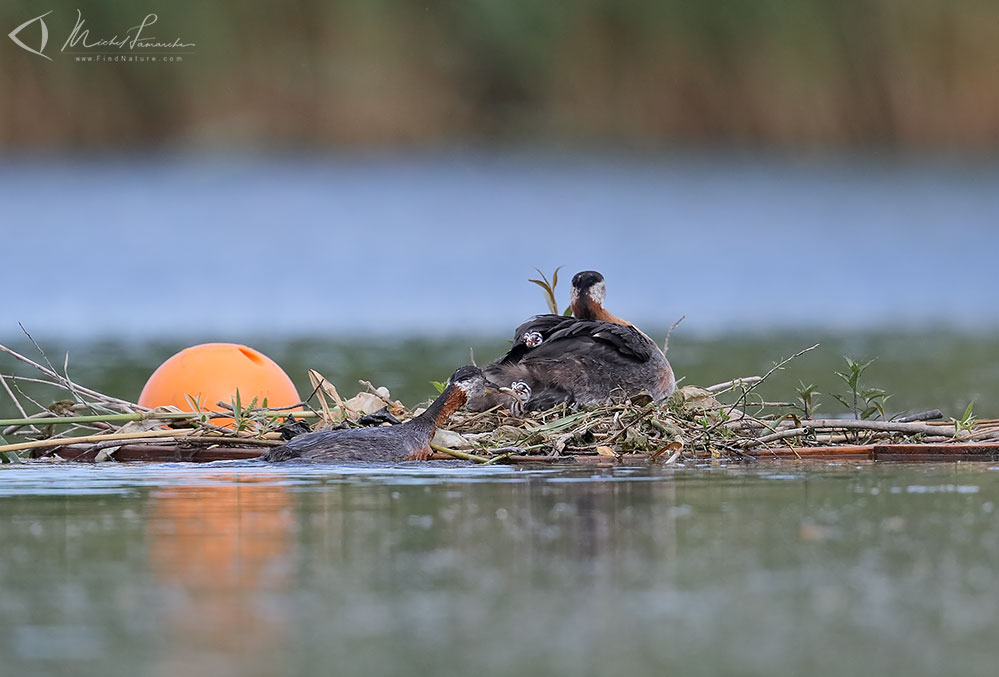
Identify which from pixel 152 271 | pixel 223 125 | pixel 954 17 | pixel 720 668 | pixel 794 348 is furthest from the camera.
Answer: pixel 223 125

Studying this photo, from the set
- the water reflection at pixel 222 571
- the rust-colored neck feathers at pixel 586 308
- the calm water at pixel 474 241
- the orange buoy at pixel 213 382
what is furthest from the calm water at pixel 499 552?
the calm water at pixel 474 241

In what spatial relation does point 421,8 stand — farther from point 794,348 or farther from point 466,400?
point 466,400

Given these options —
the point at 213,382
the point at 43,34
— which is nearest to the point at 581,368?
the point at 213,382

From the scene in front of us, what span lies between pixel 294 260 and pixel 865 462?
16972 mm

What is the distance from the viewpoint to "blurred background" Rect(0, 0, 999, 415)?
24.2 meters

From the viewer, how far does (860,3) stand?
2659cm

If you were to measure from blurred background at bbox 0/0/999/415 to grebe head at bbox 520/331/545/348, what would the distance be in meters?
13.8

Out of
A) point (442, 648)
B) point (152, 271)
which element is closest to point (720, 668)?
point (442, 648)

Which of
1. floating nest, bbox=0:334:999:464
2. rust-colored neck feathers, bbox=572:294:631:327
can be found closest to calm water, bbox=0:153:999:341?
rust-colored neck feathers, bbox=572:294:631:327

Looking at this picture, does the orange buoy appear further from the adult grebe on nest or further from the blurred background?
the blurred background

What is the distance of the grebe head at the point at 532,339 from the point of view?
8.81 meters

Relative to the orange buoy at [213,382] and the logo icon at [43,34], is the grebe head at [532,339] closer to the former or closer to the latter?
the orange buoy at [213,382]

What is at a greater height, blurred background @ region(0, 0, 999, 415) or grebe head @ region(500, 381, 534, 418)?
blurred background @ region(0, 0, 999, 415)

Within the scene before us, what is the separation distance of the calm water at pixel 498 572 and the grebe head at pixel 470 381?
0.58m
